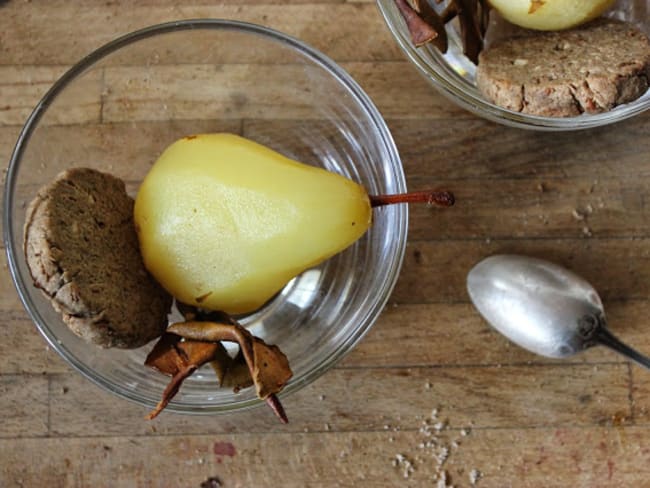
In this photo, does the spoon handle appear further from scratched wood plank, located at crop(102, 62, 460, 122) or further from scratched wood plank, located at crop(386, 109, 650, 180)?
scratched wood plank, located at crop(102, 62, 460, 122)

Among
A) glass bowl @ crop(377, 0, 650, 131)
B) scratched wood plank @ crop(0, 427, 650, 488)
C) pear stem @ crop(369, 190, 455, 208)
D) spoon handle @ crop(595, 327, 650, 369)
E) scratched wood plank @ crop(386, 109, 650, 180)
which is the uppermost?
glass bowl @ crop(377, 0, 650, 131)

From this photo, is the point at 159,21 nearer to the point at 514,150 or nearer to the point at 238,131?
the point at 238,131

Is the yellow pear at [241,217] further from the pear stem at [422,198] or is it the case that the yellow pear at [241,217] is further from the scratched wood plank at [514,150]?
the scratched wood plank at [514,150]

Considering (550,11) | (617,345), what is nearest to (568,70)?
(550,11)

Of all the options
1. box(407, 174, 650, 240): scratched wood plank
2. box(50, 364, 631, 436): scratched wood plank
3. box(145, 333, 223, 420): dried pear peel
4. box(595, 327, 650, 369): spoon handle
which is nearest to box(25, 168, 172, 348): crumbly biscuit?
box(145, 333, 223, 420): dried pear peel

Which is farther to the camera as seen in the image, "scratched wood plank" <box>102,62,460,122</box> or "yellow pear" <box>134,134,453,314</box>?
"scratched wood plank" <box>102,62,460,122</box>

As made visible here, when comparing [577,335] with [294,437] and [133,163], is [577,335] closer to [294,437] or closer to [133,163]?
[294,437]
